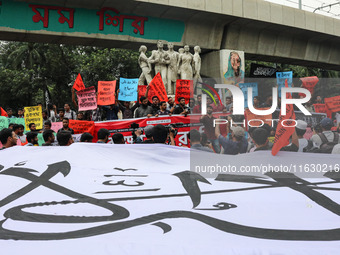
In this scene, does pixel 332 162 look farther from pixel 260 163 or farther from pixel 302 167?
pixel 260 163

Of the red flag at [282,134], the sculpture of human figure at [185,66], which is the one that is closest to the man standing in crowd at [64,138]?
the red flag at [282,134]

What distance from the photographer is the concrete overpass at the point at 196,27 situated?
1579 cm

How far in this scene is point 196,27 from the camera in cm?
1945

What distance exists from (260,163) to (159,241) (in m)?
1.97

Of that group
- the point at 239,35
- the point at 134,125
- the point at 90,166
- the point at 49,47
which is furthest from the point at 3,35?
the point at 49,47

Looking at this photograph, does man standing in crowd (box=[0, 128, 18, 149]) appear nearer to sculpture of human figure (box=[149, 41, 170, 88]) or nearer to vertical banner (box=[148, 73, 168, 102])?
vertical banner (box=[148, 73, 168, 102])

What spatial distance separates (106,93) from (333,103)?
5.10 meters

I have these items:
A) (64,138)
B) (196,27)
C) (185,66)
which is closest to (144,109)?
(64,138)

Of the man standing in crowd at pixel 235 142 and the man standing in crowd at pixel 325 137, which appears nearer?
the man standing in crowd at pixel 235 142

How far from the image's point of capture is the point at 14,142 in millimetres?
5914

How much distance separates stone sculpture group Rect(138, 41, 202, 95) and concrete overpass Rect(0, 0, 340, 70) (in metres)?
1.91

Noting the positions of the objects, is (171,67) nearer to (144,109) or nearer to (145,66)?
(145,66)

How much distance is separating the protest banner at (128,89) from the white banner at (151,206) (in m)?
6.46

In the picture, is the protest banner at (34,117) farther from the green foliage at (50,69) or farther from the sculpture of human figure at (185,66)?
the green foliage at (50,69)
